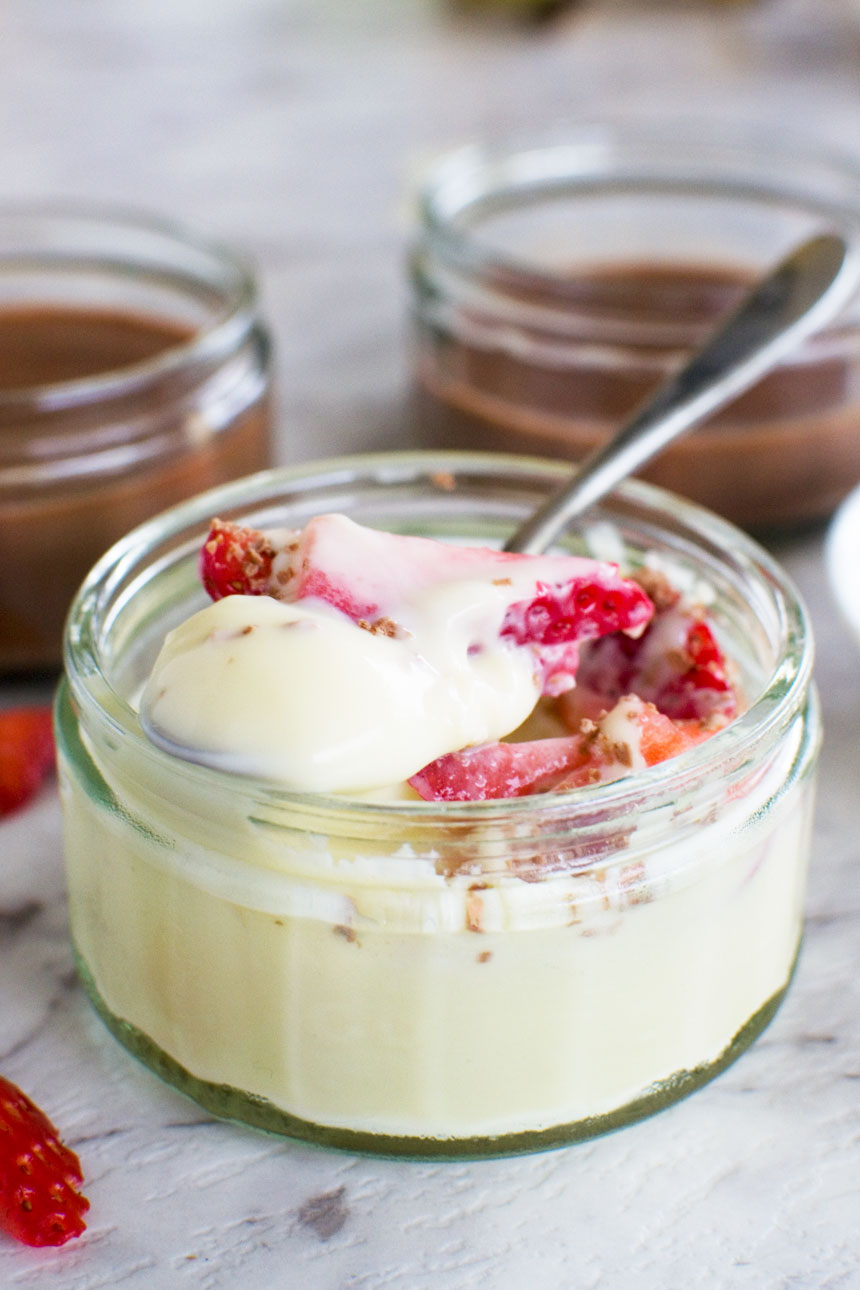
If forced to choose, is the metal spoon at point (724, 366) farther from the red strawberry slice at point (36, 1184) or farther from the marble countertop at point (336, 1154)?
the red strawberry slice at point (36, 1184)

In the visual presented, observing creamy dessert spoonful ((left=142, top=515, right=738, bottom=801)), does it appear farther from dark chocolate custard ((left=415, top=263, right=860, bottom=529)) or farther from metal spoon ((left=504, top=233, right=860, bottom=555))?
dark chocolate custard ((left=415, top=263, right=860, bottom=529))

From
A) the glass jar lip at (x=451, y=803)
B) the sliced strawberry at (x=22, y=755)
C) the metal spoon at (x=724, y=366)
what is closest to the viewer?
the glass jar lip at (x=451, y=803)

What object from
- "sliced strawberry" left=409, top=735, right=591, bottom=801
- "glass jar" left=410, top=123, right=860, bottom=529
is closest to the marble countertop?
"glass jar" left=410, top=123, right=860, bottom=529

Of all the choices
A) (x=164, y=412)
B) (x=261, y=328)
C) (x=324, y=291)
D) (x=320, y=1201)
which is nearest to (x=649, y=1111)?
(x=320, y=1201)

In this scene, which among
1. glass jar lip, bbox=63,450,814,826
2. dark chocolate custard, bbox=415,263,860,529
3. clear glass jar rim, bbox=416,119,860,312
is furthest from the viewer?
clear glass jar rim, bbox=416,119,860,312

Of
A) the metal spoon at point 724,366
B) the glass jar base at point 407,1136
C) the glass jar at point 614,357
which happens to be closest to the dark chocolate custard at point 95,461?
the glass jar at point 614,357

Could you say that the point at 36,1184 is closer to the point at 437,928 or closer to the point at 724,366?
the point at 437,928
